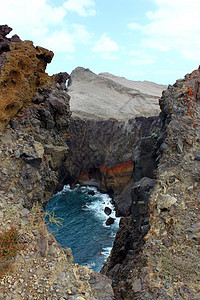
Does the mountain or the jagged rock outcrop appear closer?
the jagged rock outcrop

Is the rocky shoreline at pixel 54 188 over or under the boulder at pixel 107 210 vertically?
over

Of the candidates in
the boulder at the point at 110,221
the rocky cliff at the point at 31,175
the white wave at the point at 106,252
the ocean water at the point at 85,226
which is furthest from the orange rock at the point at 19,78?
the boulder at the point at 110,221

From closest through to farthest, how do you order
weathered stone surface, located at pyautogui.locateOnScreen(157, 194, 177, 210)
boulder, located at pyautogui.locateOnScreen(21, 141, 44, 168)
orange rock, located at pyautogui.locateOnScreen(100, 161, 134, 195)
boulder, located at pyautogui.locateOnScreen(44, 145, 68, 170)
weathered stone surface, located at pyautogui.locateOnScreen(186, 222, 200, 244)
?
weathered stone surface, located at pyautogui.locateOnScreen(186, 222, 200, 244), weathered stone surface, located at pyautogui.locateOnScreen(157, 194, 177, 210), boulder, located at pyautogui.locateOnScreen(21, 141, 44, 168), boulder, located at pyautogui.locateOnScreen(44, 145, 68, 170), orange rock, located at pyautogui.locateOnScreen(100, 161, 134, 195)

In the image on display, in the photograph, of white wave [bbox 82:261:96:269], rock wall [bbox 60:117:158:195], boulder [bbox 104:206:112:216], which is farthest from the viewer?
rock wall [bbox 60:117:158:195]

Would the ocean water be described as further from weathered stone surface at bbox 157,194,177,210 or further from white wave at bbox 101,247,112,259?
weathered stone surface at bbox 157,194,177,210

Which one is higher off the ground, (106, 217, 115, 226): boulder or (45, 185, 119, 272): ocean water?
(106, 217, 115, 226): boulder

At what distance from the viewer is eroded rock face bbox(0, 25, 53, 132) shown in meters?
11.5

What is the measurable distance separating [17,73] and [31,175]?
6.20m

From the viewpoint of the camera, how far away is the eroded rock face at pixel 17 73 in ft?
37.7

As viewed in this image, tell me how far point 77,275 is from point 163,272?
327 centimetres

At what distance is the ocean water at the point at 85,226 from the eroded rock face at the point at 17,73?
910 cm

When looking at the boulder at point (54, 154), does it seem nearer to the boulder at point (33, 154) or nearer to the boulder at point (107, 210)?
the boulder at point (33, 154)

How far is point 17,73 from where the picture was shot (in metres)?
12.4

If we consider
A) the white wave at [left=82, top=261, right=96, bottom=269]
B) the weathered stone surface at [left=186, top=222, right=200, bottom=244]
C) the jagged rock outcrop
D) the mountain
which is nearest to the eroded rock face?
the jagged rock outcrop
